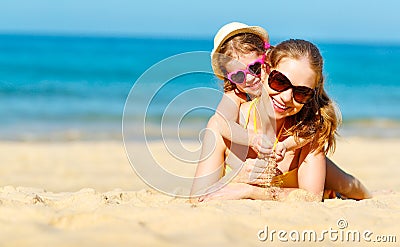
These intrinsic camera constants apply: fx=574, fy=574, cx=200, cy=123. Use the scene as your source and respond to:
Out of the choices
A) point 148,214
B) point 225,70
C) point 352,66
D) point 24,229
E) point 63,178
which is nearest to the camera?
point 24,229

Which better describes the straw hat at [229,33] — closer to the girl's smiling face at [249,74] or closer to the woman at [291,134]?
the girl's smiling face at [249,74]

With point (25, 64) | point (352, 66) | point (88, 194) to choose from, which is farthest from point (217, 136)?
point (352, 66)

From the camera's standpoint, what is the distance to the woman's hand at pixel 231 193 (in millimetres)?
3777

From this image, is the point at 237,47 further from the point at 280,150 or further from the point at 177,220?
the point at 177,220

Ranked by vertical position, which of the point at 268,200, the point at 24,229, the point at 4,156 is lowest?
the point at 24,229

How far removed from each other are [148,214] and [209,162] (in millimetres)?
1200

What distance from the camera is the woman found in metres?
3.73

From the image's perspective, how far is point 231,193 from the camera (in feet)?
12.5

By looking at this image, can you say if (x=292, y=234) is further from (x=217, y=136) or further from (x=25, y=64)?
(x=25, y=64)

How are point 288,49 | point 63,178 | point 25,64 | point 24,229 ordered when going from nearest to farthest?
point 24,229, point 288,49, point 63,178, point 25,64

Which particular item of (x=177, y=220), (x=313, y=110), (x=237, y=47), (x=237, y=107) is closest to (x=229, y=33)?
(x=237, y=47)

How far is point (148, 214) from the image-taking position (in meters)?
2.87

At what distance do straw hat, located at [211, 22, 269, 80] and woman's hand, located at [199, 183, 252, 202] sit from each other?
823 millimetres

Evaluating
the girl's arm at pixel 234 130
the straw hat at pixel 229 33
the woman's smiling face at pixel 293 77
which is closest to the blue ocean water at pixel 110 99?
the straw hat at pixel 229 33
